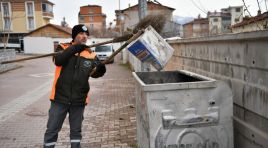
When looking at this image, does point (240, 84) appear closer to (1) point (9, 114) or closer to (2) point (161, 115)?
(2) point (161, 115)

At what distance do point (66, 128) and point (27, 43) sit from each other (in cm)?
4539

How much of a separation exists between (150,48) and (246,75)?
1.25 metres

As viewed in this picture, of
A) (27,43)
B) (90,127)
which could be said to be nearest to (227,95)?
(90,127)

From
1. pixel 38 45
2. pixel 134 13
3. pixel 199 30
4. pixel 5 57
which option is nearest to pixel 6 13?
pixel 38 45

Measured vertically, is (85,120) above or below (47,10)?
below

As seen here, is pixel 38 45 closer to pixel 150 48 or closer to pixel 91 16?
pixel 91 16

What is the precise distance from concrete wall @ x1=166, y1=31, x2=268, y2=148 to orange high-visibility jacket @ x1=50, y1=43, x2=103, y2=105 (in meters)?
1.74

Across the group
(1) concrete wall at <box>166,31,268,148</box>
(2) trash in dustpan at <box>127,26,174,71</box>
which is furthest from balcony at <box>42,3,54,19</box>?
(1) concrete wall at <box>166,31,268,148</box>

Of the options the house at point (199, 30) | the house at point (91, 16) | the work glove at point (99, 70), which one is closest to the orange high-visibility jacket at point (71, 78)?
the work glove at point (99, 70)

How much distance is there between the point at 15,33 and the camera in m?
62.0

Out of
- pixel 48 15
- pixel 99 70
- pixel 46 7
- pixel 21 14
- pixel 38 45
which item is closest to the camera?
pixel 99 70

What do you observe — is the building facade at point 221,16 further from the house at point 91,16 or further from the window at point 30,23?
the house at point 91,16

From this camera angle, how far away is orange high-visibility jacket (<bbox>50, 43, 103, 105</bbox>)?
417 cm

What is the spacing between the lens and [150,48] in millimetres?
3980
